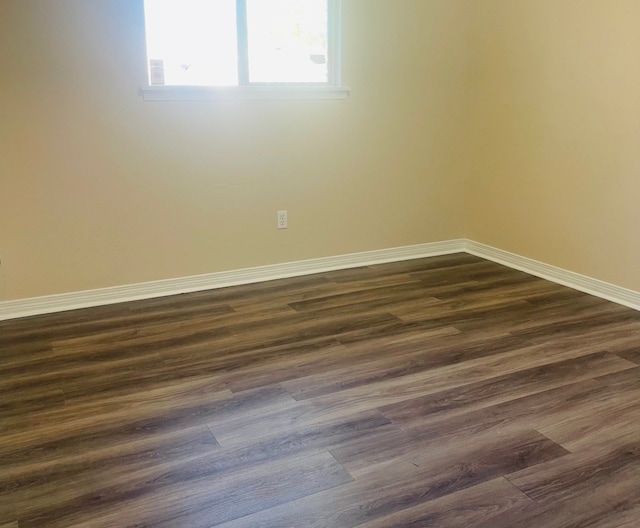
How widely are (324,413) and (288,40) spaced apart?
2417mm

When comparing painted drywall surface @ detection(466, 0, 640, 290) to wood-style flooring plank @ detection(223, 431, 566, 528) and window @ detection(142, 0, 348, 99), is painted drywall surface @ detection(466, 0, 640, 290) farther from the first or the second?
wood-style flooring plank @ detection(223, 431, 566, 528)

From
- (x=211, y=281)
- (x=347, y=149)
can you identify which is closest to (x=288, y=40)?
(x=347, y=149)

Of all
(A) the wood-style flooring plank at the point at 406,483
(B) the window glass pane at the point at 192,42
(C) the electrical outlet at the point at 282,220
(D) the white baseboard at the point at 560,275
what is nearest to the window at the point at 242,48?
(B) the window glass pane at the point at 192,42

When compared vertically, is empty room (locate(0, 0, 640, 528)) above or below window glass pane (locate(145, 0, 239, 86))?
below

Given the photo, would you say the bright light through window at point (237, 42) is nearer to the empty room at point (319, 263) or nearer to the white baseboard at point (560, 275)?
the empty room at point (319, 263)

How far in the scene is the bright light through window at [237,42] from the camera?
3.34m

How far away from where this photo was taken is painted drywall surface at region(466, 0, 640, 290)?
327 cm

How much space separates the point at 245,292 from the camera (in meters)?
3.61

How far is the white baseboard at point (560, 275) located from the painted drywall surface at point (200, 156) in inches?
12.6

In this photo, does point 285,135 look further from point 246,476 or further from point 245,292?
point 246,476

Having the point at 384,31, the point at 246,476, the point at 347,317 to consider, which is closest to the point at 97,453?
the point at 246,476

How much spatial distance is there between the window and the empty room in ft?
0.05

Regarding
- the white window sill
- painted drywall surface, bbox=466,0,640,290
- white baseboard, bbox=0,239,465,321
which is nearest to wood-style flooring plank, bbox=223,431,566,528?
painted drywall surface, bbox=466,0,640,290

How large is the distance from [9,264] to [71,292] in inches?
13.7
